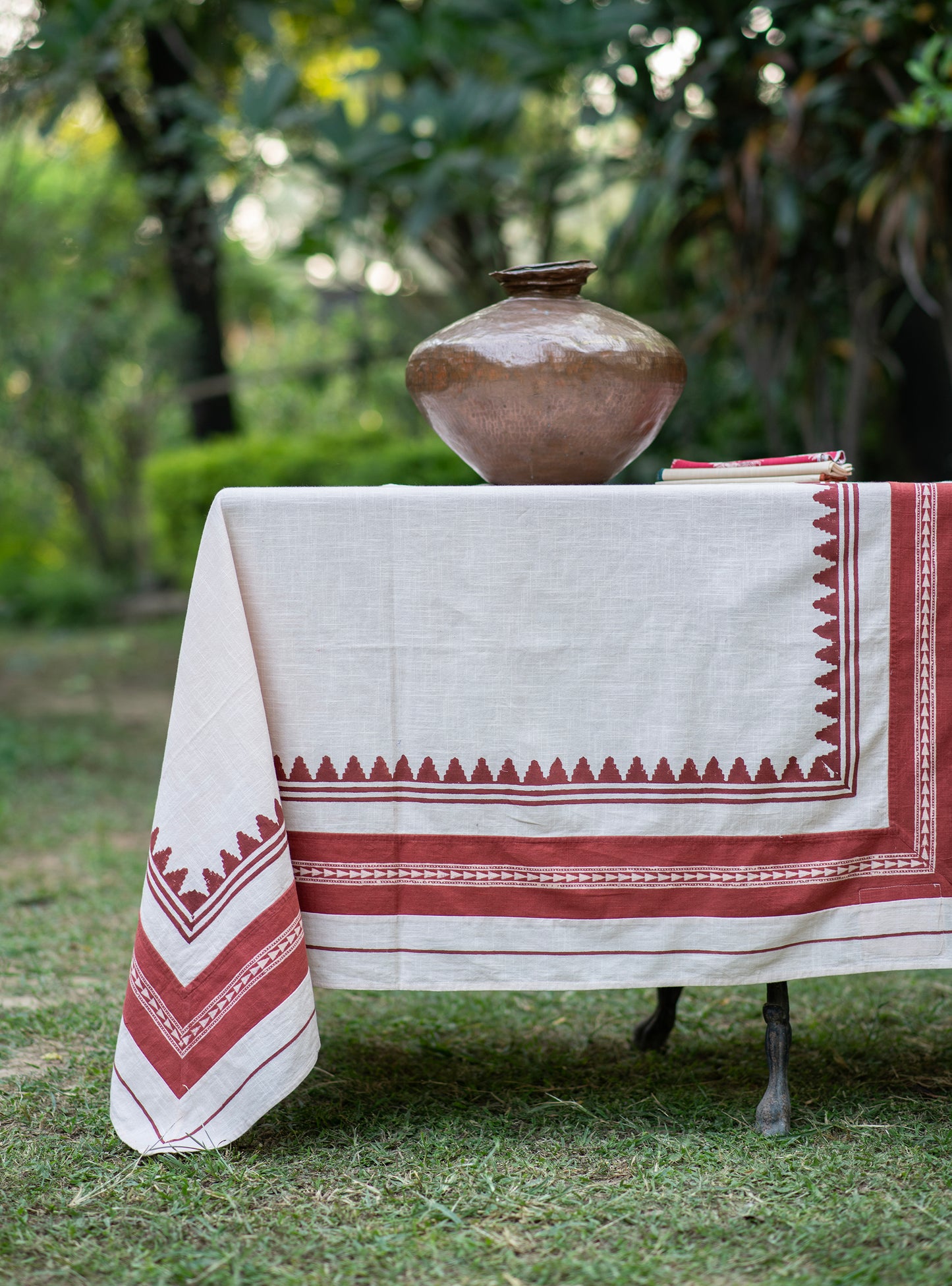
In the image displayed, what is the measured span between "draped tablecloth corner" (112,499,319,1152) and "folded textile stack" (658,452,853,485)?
0.68 metres

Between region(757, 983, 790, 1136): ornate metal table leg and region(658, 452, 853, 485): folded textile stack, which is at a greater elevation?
region(658, 452, 853, 485): folded textile stack

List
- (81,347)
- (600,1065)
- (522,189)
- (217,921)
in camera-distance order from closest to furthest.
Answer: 1. (217,921)
2. (600,1065)
3. (522,189)
4. (81,347)

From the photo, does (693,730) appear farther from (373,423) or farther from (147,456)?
(147,456)

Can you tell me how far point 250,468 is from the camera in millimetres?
8977

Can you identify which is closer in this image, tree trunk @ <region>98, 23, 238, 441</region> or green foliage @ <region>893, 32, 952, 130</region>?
green foliage @ <region>893, 32, 952, 130</region>

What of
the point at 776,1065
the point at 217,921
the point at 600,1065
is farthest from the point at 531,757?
the point at 600,1065

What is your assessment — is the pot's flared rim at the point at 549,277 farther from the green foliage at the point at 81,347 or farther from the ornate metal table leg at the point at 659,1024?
the green foliage at the point at 81,347

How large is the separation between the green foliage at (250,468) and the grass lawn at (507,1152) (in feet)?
18.3

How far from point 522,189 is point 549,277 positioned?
12.8 ft

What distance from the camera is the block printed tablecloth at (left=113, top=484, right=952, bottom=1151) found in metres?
1.70

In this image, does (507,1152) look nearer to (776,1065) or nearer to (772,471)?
(776,1065)

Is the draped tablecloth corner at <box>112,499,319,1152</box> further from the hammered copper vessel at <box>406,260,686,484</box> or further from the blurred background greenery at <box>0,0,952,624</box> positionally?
the blurred background greenery at <box>0,0,952,624</box>

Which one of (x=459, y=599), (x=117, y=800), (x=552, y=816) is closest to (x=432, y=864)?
(x=552, y=816)

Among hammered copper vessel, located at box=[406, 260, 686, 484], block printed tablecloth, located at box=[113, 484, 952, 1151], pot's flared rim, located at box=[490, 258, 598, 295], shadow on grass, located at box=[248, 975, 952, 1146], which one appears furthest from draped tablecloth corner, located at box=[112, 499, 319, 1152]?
pot's flared rim, located at box=[490, 258, 598, 295]
